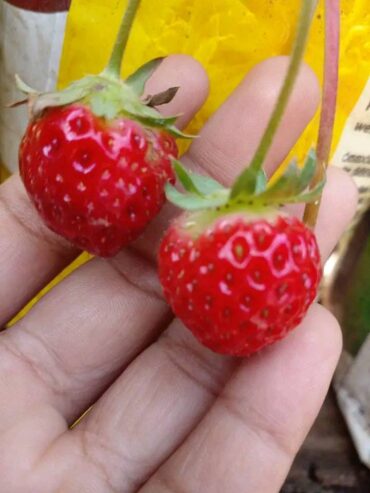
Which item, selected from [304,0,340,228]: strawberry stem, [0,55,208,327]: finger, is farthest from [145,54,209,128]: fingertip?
[304,0,340,228]: strawberry stem

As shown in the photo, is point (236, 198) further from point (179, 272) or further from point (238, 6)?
point (238, 6)

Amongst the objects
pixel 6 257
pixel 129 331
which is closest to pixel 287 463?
pixel 129 331

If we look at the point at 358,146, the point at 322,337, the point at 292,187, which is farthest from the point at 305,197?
the point at 358,146

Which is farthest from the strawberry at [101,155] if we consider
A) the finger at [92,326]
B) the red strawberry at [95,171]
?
the finger at [92,326]

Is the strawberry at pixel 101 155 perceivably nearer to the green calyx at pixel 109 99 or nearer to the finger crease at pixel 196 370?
the green calyx at pixel 109 99

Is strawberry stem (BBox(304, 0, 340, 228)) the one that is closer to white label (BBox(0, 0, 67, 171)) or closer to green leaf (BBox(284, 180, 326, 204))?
green leaf (BBox(284, 180, 326, 204))

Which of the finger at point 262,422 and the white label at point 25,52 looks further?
the white label at point 25,52

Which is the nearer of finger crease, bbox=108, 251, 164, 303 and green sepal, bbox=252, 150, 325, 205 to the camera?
green sepal, bbox=252, 150, 325, 205
